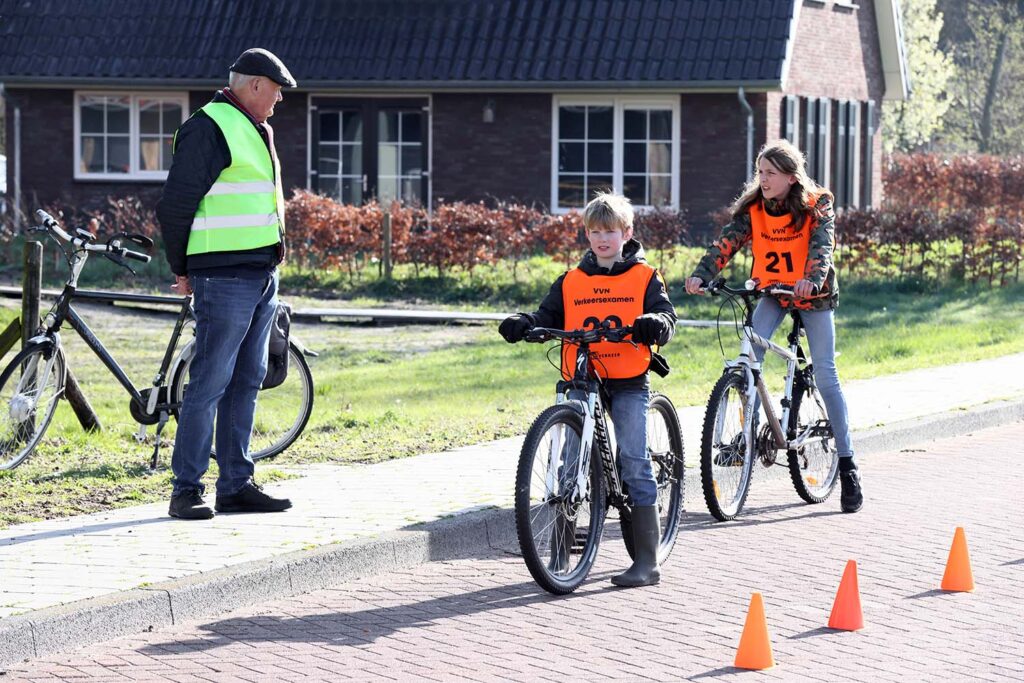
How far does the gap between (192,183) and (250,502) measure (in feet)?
4.98

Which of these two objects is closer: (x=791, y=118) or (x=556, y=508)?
(x=556, y=508)

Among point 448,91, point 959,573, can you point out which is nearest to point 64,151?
point 448,91

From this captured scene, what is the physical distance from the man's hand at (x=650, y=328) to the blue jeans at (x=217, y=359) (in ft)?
6.44

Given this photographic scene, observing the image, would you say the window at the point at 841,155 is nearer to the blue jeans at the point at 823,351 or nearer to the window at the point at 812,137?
the window at the point at 812,137

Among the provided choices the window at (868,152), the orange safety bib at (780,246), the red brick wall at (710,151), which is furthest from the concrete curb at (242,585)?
the window at (868,152)

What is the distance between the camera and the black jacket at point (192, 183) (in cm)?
791

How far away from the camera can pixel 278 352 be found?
9383 millimetres

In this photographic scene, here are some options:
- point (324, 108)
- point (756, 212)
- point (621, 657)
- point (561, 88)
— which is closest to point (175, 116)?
point (324, 108)

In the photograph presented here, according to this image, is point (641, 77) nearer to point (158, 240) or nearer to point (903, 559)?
point (158, 240)

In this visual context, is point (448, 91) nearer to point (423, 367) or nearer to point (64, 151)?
point (64, 151)

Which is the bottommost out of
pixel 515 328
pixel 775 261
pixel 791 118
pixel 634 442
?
pixel 634 442

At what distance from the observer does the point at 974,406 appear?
41.4ft

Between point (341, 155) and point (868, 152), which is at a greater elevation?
point (868, 152)

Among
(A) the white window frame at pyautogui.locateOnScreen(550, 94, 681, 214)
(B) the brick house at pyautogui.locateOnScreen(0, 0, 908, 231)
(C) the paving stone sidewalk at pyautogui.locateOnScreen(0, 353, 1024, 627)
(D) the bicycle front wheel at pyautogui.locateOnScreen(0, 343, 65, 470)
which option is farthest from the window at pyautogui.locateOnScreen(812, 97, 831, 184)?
(D) the bicycle front wheel at pyautogui.locateOnScreen(0, 343, 65, 470)
